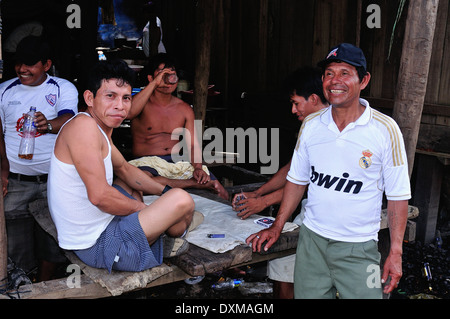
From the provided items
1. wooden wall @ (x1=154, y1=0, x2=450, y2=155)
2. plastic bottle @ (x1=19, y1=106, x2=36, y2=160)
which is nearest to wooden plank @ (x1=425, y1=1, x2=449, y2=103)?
wooden wall @ (x1=154, y1=0, x2=450, y2=155)

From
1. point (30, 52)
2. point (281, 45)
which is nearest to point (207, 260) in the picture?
point (30, 52)

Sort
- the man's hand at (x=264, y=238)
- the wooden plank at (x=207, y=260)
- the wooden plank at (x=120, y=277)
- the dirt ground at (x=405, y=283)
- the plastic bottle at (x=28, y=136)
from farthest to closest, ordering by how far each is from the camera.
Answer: the dirt ground at (x=405, y=283), the plastic bottle at (x=28, y=136), the man's hand at (x=264, y=238), the wooden plank at (x=207, y=260), the wooden plank at (x=120, y=277)

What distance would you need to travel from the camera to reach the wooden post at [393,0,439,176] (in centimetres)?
297

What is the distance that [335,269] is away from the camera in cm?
255

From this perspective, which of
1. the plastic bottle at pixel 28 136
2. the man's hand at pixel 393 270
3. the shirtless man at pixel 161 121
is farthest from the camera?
the shirtless man at pixel 161 121

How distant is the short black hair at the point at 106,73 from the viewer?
9.04 ft

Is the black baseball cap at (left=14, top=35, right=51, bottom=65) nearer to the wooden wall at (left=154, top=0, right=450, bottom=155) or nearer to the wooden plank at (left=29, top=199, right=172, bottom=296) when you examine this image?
the wooden plank at (left=29, top=199, right=172, bottom=296)

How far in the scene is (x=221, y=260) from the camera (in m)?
2.78

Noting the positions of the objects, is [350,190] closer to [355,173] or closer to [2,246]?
[355,173]

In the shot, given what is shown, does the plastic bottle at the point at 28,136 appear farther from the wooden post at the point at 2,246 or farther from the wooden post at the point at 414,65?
the wooden post at the point at 414,65

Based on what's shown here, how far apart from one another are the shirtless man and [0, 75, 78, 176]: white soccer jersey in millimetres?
963

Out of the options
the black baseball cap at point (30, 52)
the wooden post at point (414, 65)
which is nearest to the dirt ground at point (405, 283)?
the wooden post at point (414, 65)

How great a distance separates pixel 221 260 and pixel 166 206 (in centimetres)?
50

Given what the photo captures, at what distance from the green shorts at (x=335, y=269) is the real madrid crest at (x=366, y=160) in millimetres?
453
